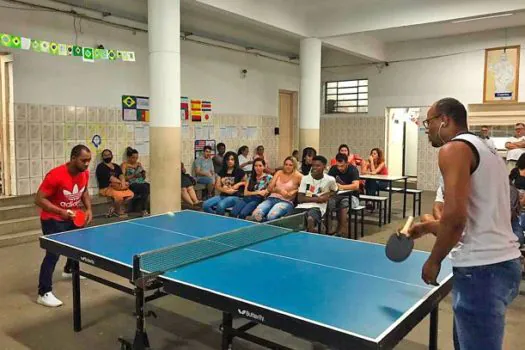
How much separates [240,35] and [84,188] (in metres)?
7.63

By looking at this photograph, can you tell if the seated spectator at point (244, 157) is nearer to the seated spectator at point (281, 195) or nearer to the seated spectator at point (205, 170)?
the seated spectator at point (205, 170)

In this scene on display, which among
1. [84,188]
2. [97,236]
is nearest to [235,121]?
[84,188]

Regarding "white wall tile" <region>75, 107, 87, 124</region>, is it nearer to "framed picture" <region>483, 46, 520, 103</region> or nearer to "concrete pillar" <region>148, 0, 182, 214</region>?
"concrete pillar" <region>148, 0, 182, 214</region>

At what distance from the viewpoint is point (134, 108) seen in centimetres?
905

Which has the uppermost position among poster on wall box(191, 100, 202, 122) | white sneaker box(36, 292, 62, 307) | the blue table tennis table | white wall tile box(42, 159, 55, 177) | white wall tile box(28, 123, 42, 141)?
poster on wall box(191, 100, 202, 122)

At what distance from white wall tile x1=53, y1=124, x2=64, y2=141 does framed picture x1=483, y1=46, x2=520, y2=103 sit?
31.6ft

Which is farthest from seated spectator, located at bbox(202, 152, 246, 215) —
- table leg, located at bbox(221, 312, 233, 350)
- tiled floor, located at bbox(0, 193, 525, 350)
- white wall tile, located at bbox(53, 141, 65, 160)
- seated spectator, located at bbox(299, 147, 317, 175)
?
table leg, located at bbox(221, 312, 233, 350)

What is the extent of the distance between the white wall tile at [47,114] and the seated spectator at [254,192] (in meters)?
3.46

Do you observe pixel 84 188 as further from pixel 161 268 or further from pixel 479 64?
pixel 479 64

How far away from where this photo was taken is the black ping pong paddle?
2588mm

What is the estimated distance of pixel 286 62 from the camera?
42.6 feet

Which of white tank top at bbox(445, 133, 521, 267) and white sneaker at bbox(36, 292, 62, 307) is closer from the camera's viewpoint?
white tank top at bbox(445, 133, 521, 267)

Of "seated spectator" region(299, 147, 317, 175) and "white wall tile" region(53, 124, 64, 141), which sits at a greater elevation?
"white wall tile" region(53, 124, 64, 141)

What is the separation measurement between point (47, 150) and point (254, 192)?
3.56 m
